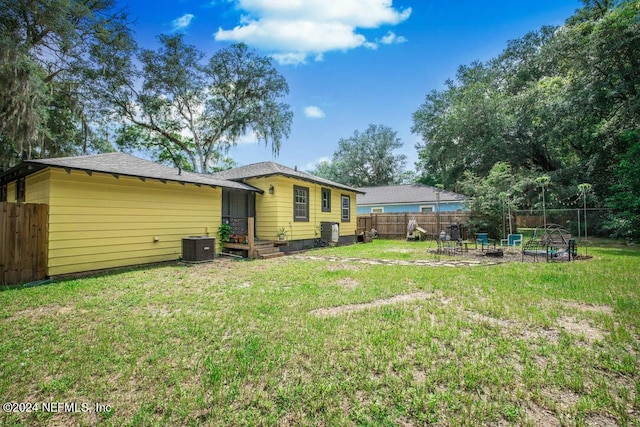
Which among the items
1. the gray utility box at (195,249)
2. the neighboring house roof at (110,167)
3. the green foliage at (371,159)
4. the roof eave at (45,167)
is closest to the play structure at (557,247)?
the gray utility box at (195,249)

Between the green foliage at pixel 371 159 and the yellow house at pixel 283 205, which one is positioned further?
the green foliage at pixel 371 159

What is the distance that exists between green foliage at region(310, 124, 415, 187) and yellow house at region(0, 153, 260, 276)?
102 feet

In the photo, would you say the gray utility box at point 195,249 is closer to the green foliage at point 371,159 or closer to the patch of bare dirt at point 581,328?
the patch of bare dirt at point 581,328

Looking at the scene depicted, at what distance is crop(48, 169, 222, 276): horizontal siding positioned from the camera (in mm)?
6336

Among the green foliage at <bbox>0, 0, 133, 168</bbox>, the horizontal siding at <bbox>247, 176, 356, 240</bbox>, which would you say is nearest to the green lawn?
the horizontal siding at <bbox>247, 176, 356, 240</bbox>

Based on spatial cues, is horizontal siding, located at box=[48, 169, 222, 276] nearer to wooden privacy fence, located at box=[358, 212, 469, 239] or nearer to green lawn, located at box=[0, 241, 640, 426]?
green lawn, located at box=[0, 241, 640, 426]

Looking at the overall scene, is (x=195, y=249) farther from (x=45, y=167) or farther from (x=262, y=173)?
(x=262, y=173)

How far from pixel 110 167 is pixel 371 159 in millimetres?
34465

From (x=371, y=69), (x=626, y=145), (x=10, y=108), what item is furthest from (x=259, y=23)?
(x=626, y=145)

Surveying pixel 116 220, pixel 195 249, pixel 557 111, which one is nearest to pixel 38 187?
pixel 116 220

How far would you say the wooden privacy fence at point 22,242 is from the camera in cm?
562

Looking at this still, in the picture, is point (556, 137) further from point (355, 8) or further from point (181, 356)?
point (181, 356)

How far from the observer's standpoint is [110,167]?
700cm

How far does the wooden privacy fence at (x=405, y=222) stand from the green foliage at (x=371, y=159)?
2138cm
